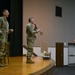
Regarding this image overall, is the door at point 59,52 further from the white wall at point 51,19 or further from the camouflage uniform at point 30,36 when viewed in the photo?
the camouflage uniform at point 30,36

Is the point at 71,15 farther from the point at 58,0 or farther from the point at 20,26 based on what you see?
the point at 20,26

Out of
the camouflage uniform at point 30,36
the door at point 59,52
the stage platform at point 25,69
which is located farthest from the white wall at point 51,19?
the stage platform at point 25,69

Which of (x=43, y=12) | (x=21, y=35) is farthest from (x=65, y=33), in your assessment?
(x=21, y=35)

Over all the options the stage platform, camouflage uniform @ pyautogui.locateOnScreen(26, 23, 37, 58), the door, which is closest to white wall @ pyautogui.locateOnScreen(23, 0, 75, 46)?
the door

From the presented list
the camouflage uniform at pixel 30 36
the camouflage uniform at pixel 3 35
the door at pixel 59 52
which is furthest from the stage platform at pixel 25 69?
the door at pixel 59 52

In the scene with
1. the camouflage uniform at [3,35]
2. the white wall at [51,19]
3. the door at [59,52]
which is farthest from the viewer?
the door at [59,52]

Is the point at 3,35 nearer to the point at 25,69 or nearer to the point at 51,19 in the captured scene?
the point at 25,69

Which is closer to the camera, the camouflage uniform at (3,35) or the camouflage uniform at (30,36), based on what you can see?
the camouflage uniform at (3,35)

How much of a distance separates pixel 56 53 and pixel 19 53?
1.83 m

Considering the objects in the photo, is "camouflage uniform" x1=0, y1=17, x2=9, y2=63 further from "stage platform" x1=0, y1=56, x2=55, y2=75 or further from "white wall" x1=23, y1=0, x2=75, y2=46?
"white wall" x1=23, y1=0, x2=75, y2=46

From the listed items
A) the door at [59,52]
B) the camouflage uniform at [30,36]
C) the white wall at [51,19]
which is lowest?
the door at [59,52]

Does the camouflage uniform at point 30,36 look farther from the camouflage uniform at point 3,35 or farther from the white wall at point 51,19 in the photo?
the white wall at point 51,19

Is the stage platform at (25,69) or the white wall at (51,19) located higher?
the white wall at (51,19)

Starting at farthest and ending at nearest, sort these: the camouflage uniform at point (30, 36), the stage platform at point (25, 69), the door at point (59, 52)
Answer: the door at point (59, 52), the camouflage uniform at point (30, 36), the stage platform at point (25, 69)
